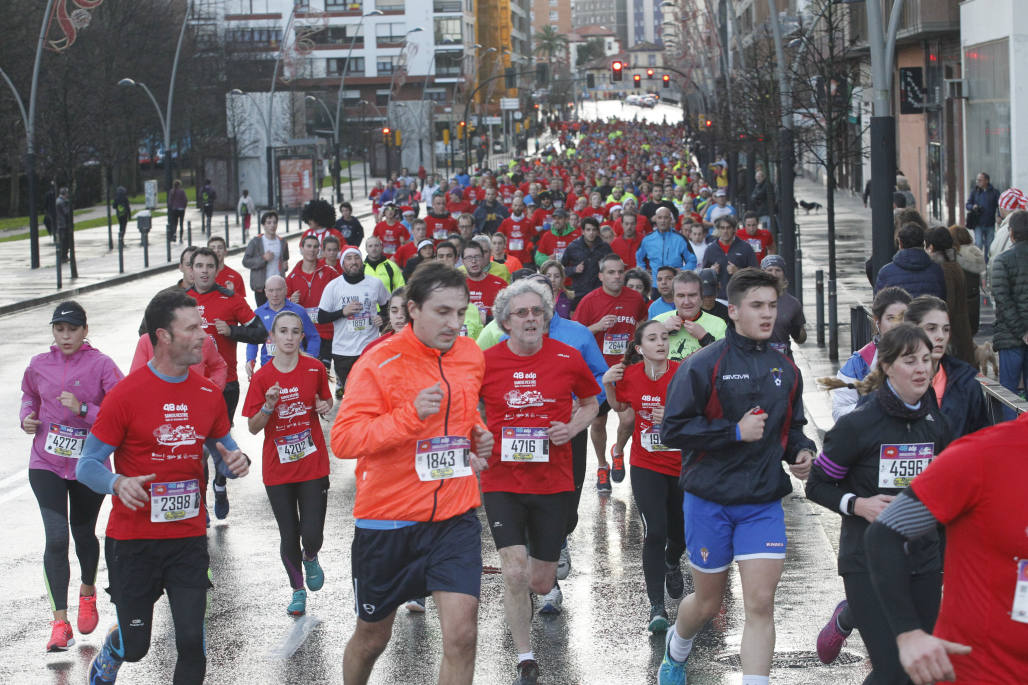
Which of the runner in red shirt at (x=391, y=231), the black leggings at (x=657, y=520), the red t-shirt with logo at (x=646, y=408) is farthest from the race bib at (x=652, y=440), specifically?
the runner in red shirt at (x=391, y=231)

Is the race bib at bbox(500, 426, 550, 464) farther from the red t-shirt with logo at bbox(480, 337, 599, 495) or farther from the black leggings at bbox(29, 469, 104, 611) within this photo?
the black leggings at bbox(29, 469, 104, 611)

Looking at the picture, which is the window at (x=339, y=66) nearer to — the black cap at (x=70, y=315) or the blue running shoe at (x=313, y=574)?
the blue running shoe at (x=313, y=574)

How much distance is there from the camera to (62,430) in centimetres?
768

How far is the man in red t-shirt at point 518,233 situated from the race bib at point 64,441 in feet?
44.3

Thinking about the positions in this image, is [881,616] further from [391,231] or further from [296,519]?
[391,231]

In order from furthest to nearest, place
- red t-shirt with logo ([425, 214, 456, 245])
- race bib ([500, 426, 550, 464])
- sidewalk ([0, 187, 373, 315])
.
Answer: sidewalk ([0, 187, 373, 315]), red t-shirt with logo ([425, 214, 456, 245]), race bib ([500, 426, 550, 464])

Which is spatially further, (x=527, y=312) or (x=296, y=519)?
(x=296, y=519)

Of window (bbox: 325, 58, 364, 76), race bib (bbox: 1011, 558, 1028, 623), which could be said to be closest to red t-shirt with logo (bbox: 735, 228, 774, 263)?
race bib (bbox: 1011, 558, 1028, 623)

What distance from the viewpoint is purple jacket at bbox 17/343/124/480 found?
7664 mm

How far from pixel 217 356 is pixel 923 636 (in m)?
5.53

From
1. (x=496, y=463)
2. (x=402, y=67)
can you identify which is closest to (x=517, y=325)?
(x=496, y=463)

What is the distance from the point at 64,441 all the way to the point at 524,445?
2331mm

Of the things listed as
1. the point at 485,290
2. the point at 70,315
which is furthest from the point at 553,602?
the point at 485,290

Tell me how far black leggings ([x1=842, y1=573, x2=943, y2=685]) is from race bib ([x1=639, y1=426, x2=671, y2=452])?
2354mm
